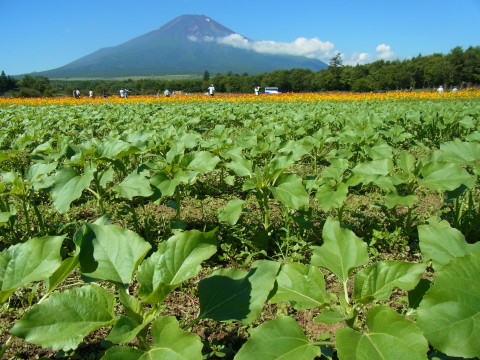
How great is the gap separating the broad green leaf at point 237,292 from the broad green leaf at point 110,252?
0.26 m

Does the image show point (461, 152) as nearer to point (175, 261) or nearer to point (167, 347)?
point (175, 261)

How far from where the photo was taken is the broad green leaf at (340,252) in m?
1.31

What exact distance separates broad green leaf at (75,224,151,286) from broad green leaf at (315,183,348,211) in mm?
1285

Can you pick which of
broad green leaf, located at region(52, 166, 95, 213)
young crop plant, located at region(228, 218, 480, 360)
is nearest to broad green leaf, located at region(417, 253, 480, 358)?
young crop plant, located at region(228, 218, 480, 360)

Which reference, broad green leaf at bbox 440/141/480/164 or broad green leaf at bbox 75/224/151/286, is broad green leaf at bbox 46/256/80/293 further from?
broad green leaf at bbox 440/141/480/164

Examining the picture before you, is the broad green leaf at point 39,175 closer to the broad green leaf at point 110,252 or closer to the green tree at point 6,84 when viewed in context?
the broad green leaf at point 110,252

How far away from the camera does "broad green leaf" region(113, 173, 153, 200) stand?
2.07 meters

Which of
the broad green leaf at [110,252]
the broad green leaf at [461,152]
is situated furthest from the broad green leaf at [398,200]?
the broad green leaf at [110,252]

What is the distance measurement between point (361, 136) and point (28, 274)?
4362 mm

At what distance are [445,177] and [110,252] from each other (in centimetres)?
197

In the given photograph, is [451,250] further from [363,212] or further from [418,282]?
[363,212]

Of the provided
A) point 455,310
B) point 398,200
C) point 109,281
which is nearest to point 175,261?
point 109,281

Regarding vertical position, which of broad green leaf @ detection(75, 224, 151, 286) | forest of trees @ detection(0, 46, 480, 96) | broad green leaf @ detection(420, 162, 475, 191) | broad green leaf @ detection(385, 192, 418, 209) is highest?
forest of trees @ detection(0, 46, 480, 96)

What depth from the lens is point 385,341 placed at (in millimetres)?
962
